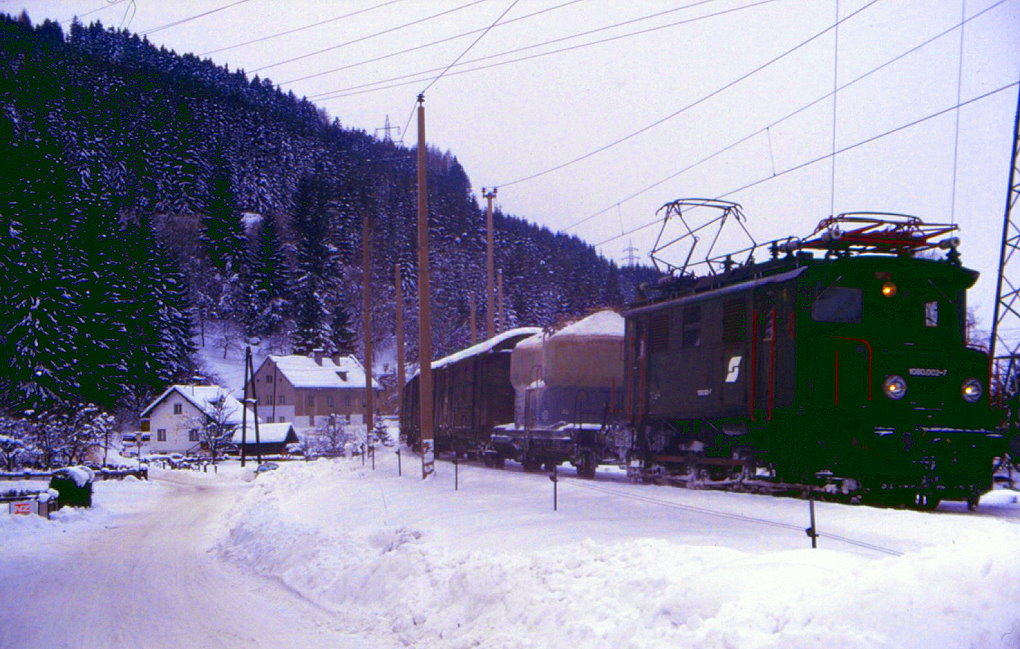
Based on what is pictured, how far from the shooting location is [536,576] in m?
8.03

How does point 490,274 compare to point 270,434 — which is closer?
point 490,274

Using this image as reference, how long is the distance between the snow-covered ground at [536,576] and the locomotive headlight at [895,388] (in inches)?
75.9

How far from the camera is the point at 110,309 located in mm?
62188

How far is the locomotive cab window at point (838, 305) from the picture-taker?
45.4 feet

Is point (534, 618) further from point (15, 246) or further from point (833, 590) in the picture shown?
point (15, 246)

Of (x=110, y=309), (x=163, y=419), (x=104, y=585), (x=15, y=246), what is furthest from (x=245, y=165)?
(x=104, y=585)

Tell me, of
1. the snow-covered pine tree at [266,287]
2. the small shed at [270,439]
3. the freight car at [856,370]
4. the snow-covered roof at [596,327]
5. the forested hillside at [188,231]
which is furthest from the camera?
the snow-covered pine tree at [266,287]

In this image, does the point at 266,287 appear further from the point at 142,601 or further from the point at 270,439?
the point at 142,601

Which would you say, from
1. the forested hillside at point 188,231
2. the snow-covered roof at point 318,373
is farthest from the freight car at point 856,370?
the snow-covered roof at point 318,373

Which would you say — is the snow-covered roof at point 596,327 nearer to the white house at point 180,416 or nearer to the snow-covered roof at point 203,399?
the snow-covered roof at point 203,399

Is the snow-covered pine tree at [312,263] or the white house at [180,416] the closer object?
the white house at [180,416]

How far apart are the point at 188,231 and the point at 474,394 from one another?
289 feet

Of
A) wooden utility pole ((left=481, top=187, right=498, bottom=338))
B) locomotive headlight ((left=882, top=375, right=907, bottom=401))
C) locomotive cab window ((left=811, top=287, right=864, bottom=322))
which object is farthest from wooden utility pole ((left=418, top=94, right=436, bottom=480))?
wooden utility pole ((left=481, top=187, right=498, bottom=338))

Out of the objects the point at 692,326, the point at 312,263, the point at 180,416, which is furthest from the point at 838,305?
the point at 312,263
